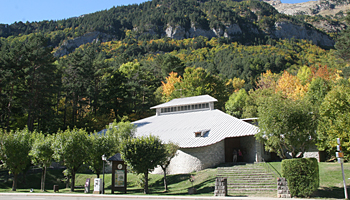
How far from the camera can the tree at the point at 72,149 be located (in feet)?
96.7

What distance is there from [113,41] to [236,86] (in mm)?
120939

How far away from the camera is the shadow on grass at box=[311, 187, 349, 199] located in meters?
20.2

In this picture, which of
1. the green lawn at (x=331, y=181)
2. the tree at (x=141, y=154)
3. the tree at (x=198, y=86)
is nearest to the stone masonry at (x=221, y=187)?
the green lawn at (x=331, y=181)

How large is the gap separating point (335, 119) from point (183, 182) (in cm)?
1609

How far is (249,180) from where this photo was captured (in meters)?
26.4

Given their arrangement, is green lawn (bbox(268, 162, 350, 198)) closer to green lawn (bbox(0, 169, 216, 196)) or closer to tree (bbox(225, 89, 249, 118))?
green lawn (bbox(0, 169, 216, 196))

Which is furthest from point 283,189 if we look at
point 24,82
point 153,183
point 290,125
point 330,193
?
point 24,82

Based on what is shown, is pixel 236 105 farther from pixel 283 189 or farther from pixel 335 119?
pixel 283 189

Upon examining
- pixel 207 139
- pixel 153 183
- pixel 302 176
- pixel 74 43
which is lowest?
pixel 153 183

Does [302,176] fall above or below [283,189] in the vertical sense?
above

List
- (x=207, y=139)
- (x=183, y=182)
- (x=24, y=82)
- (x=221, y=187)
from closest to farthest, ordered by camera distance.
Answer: (x=221, y=187) < (x=183, y=182) < (x=207, y=139) < (x=24, y=82)

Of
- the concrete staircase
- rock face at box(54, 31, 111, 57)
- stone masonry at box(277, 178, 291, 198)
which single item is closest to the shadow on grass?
stone masonry at box(277, 178, 291, 198)

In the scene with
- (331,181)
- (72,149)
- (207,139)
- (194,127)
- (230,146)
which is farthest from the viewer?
(194,127)

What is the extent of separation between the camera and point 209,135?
35.1 m
